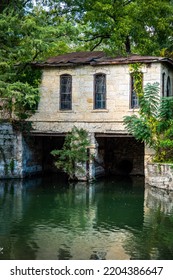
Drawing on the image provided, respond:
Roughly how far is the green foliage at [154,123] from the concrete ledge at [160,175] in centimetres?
71

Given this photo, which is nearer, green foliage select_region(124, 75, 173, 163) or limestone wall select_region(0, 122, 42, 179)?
green foliage select_region(124, 75, 173, 163)

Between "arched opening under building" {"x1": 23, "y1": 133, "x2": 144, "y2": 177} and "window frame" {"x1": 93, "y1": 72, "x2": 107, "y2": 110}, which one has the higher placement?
"window frame" {"x1": 93, "y1": 72, "x2": 107, "y2": 110}

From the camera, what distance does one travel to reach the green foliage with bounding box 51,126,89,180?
21725mm

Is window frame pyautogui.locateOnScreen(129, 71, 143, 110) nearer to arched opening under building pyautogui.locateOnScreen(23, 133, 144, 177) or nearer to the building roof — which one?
the building roof

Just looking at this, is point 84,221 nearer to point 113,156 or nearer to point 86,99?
point 86,99

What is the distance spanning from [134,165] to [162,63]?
7.27 meters

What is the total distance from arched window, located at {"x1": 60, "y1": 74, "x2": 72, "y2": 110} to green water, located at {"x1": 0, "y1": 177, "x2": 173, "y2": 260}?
4.43m

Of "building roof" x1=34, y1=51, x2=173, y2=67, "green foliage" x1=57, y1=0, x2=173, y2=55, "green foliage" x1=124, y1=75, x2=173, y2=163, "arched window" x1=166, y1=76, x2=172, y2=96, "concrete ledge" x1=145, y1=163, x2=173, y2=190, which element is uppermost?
"green foliage" x1=57, y1=0, x2=173, y2=55

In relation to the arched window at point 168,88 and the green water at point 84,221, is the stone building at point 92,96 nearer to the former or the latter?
the arched window at point 168,88

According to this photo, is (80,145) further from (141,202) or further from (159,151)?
(141,202)

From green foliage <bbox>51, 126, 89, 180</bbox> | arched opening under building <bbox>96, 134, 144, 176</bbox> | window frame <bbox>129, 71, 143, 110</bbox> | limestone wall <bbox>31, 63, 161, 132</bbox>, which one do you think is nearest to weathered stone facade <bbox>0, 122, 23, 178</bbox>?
limestone wall <bbox>31, 63, 161, 132</bbox>

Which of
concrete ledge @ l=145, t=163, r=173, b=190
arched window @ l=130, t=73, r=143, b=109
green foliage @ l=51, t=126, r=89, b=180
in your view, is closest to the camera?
concrete ledge @ l=145, t=163, r=173, b=190

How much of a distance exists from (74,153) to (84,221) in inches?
309

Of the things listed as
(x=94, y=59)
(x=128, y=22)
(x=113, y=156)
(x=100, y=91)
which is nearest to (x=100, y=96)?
(x=100, y=91)
